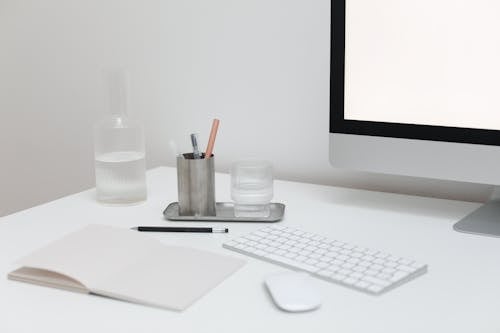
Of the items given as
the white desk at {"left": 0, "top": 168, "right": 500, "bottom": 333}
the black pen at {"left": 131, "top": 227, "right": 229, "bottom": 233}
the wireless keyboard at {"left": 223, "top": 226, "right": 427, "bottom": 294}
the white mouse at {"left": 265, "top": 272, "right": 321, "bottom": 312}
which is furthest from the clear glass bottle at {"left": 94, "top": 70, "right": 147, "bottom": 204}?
the white mouse at {"left": 265, "top": 272, "right": 321, "bottom": 312}

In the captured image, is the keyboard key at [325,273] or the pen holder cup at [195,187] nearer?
the keyboard key at [325,273]

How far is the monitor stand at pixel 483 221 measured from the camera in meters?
0.99

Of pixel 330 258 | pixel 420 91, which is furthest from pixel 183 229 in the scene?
pixel 420 91

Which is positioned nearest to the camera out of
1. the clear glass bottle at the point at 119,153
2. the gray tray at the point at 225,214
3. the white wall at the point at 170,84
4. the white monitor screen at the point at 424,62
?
the white monitor screen at the point at 424,62

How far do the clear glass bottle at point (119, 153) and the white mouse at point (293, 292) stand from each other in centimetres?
43

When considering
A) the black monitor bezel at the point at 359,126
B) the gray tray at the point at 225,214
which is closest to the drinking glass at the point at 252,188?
the gray tray at the point at 225,214

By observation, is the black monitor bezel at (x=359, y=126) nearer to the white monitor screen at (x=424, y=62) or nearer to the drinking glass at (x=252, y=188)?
the white monitor screen at (x=424, y=62)

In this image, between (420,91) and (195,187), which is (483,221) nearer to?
(420,91)

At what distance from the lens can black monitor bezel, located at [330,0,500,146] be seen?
3.19 feet

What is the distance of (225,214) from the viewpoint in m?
1.09

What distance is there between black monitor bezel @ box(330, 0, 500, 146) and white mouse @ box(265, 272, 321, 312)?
31cm

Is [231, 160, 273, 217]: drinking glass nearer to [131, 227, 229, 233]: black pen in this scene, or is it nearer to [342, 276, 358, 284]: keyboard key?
[131, 227, 229, 233]: black pen

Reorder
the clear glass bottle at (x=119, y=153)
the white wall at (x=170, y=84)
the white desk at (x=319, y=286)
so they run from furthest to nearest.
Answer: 1. the white wall at (x=170, y=84)
2. the clear glass bottle at (x=119, y=153)
3. the white desk at (x=319, y=286)

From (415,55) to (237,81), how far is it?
1.43ft
